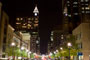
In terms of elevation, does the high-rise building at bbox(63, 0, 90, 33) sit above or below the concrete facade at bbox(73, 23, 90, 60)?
above

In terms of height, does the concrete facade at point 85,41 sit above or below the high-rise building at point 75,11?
below

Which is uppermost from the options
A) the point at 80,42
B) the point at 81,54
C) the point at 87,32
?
the point at 87,32

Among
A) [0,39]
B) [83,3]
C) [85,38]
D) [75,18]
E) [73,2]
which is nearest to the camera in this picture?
[0,39]

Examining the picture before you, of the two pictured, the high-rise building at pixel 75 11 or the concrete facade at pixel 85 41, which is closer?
the concrete facade at pixel 85 41

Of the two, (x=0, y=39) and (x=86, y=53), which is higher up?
(x=0, y=39)

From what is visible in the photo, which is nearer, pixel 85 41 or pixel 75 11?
pixel 85 41

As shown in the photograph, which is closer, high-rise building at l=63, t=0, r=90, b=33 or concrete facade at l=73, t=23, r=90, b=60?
concrete facade at l=73, t=23, r=90, b=60

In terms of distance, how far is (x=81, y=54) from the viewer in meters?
69.4

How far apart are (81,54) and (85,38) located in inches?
262

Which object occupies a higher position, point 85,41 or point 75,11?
point 75,11

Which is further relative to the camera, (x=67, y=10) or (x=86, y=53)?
(x=67, y=10)

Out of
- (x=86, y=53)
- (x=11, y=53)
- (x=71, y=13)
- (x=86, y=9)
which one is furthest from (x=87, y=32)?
(x=71, y=13)

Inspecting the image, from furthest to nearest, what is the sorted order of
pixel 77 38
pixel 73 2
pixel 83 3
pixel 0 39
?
pixel 73 2, pixel 83 3, pixel 77 38, pixel 0 39

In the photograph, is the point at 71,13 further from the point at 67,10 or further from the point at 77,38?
the point at 77,38
